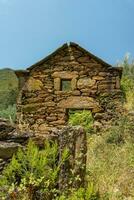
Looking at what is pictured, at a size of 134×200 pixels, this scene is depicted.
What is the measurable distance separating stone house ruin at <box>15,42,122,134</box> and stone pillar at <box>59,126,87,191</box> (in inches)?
308

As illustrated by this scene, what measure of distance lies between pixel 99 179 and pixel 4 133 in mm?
1600

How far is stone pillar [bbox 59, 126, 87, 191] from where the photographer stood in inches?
257

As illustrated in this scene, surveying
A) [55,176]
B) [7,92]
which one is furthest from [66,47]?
[7,92]

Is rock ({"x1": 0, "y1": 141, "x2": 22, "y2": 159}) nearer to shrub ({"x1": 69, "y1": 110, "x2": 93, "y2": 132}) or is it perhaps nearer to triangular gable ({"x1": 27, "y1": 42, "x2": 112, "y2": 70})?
shrub ({"x1": 69, "y1": 110, "x2": 93, "y2": 132})

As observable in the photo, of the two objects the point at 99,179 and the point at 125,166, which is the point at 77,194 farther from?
the point at 125,166

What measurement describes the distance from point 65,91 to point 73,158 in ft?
27.6

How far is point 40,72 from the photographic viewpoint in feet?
50.2

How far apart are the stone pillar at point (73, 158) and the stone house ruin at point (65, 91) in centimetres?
782

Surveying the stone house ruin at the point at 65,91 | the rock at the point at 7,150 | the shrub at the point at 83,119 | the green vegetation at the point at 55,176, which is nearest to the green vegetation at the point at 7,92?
the stone house ruin at the point at 65,91

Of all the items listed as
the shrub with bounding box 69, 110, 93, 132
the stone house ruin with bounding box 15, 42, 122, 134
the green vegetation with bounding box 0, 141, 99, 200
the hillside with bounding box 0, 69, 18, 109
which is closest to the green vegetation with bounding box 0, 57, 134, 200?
the green vegetation with bounding box 0, 141, 99, 200

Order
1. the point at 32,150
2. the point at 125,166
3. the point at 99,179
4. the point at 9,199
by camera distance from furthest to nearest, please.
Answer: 1. the point at 125,166
2. the point at 99,179
3. the point at 32,150
4. the point at 9,199

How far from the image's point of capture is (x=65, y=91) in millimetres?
15094

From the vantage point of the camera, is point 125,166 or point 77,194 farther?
point 125,166

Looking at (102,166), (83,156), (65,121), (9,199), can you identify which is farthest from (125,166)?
(65,121)
